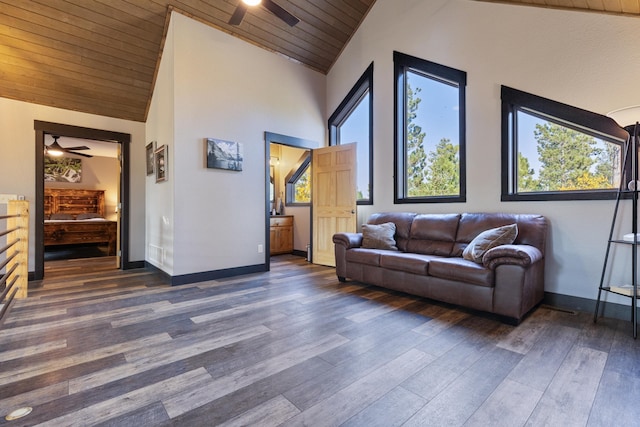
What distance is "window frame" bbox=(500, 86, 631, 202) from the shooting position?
284 cm

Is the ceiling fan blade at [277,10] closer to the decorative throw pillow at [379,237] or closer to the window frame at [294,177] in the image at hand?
the decorative throw pillow at [379,237]

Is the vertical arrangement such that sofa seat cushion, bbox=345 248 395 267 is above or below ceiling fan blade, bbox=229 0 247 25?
below

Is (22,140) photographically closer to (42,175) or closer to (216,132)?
(42,175)

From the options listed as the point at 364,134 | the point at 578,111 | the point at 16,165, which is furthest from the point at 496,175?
the point at 16,165

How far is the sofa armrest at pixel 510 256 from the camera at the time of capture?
2.54 m

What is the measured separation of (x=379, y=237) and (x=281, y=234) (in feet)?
9.65

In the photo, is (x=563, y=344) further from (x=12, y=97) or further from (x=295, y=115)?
(x=12, y=97)

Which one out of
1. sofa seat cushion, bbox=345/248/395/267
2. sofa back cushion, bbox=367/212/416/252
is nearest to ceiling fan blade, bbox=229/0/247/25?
sofa seat cushion, bbox=345/248/395/267

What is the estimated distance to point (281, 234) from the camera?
645 cm

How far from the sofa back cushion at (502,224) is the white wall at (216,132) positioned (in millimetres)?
2829

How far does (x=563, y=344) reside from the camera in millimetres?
2250

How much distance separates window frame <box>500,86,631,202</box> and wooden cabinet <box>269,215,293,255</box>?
13.7 feet

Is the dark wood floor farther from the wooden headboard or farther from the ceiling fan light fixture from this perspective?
the wooden headboard

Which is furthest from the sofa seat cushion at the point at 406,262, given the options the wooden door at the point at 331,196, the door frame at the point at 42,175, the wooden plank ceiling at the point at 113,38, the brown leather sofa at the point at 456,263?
the door frame at the point at 42,175
